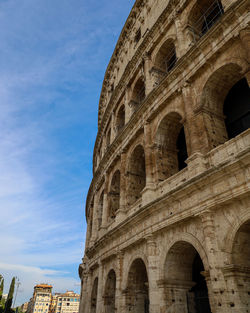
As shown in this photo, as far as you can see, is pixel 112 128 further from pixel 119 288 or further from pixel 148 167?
pixel 119 288

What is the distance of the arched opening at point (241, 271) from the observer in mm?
5930

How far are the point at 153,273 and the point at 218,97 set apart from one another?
6.54m

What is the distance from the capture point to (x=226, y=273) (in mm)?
6254

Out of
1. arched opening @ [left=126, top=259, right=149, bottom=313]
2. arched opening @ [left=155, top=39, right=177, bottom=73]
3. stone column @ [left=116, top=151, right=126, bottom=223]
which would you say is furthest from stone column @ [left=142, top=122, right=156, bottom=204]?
arched opening @ [left=155, top=39, right=177, bottom=73]

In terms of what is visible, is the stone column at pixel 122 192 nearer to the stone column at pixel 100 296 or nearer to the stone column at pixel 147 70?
the stone column at pixel 100 296

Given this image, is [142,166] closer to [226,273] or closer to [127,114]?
[127,114]

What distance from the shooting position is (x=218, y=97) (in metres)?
9.49

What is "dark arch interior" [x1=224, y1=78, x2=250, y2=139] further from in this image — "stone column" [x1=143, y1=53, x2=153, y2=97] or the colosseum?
"stone column" [x1=143, y1=53, x2=153, y2=97]

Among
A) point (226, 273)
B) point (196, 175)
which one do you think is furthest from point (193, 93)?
point (226, 273)

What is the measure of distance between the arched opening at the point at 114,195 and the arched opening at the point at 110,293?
3.12 metres

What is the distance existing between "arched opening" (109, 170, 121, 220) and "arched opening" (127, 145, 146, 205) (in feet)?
6.76

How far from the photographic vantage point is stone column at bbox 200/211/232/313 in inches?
240

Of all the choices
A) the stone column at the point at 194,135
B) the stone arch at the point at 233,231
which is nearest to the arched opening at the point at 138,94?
the stone column at the point at 194,135

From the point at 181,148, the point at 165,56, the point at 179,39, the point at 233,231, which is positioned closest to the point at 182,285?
the point at 233,231
